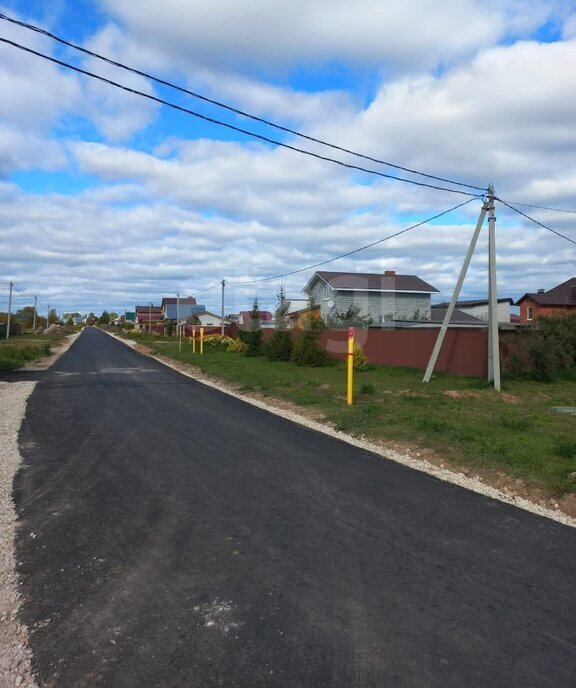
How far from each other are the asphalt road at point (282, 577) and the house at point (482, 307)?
2036 inches

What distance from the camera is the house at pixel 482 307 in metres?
57.6

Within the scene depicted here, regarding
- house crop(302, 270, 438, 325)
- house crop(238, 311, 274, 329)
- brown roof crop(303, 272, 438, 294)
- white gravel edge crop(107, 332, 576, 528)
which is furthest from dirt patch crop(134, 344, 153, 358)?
white gravel edge crop(107, 332, 576, 528)

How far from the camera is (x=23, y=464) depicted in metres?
7.77

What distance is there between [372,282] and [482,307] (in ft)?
63.7

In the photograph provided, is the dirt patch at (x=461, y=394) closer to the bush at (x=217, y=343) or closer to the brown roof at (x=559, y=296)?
the bush at (x=217, y=343)

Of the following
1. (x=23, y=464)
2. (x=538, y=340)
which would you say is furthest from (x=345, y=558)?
(x=538, y=340)

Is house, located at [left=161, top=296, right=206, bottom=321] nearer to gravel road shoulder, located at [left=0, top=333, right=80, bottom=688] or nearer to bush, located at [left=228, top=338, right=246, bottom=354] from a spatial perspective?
bush, located at [left=228, top=338, right=246, bottom=354]

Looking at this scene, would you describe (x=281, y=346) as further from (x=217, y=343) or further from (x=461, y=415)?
(x=461, y=415)

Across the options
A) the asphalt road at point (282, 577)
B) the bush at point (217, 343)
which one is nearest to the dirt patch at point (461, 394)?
the asphalt road at point (282, 577)

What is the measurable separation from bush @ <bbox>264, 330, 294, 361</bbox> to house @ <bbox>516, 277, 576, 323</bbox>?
32467 millimetres

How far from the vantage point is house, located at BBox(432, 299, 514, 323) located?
57.6 meters

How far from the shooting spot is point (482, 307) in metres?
62.0

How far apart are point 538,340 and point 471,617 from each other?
17.1 metres

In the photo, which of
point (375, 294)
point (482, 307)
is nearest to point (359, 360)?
point (375, 294)
